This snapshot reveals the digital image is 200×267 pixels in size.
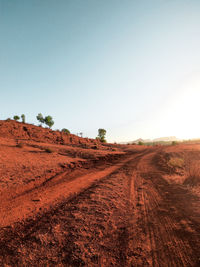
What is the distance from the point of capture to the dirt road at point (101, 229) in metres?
2.36

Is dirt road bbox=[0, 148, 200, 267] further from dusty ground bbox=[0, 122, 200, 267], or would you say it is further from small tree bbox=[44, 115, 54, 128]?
small tree bbox=[44, 115, 54, 128]

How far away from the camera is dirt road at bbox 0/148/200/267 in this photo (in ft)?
7.75

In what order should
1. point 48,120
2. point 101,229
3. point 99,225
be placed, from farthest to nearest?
point 48,120, point 99,225, point 101,229

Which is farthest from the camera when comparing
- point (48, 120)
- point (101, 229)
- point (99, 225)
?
point (48, 120)

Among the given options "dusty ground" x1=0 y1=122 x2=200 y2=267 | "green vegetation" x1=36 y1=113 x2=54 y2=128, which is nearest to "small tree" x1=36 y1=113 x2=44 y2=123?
"green vegetation" x1=36 y1=113 x2=54 y2=128

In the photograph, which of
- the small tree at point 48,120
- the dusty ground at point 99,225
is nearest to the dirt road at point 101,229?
the dusty ground at point 99,225

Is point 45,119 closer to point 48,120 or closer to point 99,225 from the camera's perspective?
point 48,120

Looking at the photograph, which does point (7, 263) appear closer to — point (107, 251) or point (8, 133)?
point (107, 251)

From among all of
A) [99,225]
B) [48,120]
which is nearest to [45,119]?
[48,120]

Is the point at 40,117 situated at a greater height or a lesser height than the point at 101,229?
greater

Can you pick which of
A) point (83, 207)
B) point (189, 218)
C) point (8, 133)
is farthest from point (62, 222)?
point (8, 133)

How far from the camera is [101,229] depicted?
310cm

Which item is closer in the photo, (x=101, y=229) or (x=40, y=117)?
(x=101, y=229)

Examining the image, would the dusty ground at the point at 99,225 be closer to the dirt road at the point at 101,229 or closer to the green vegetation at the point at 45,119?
the dirt road at the point at 101,229
